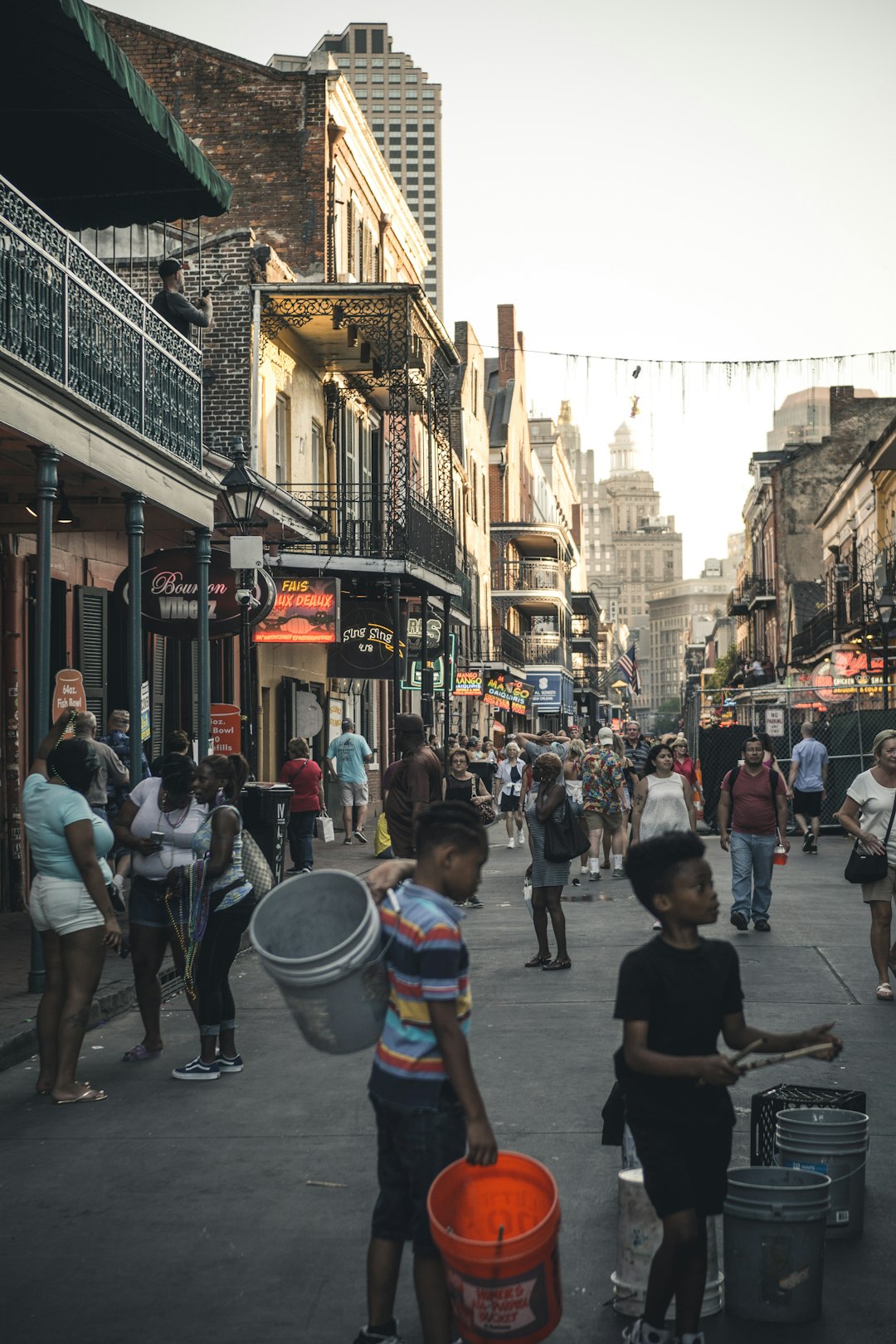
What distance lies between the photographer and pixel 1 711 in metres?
14.2

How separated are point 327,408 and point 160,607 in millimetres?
12455

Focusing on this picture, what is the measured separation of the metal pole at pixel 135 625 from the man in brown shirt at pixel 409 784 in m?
2.12

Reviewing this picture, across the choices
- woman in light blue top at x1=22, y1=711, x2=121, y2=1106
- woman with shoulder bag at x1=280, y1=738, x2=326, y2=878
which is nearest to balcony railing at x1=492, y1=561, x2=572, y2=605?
woman with shoulder bag at x1=280, y1=738, x2=326, y2=878

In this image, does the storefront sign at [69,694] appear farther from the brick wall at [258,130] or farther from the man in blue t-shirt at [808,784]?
the brick wall at [258,130]

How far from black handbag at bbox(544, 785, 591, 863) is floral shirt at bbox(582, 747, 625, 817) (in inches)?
235

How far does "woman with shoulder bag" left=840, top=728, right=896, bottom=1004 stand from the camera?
9.34 m

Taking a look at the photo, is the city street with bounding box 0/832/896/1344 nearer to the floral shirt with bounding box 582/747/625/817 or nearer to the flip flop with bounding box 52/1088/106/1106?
the flip flop with bounding box 52/1088/106/1106

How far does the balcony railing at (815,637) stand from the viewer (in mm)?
46594

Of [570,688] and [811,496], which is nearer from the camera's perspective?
[811,496]

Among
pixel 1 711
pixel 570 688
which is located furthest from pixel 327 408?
pixel 570 688

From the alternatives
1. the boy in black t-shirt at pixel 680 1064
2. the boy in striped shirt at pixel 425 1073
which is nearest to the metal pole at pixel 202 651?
the boy in striped shirt at pixel 425 1073

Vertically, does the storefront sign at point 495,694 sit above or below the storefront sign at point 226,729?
above

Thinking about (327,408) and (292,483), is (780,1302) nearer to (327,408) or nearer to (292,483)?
(292,483)

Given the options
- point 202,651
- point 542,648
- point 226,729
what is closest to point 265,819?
point 202,651
